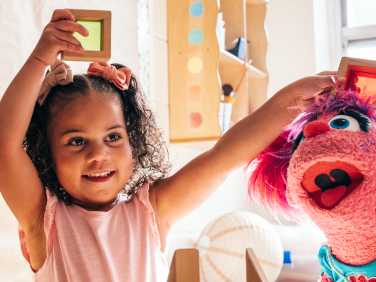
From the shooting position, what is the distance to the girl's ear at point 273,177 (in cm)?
57

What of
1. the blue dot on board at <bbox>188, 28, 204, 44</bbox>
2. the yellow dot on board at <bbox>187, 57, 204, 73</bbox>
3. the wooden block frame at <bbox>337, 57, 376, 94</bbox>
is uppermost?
the blue dot on board at <bbox>188, 28, 204, 44</bbox>

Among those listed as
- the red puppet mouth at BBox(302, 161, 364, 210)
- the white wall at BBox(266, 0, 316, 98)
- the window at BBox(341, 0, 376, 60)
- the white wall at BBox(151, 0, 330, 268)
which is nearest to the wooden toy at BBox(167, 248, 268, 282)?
the red puppet mouth at BBox(302, 161, 364, 210)

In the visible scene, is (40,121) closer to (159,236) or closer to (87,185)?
(87,185)

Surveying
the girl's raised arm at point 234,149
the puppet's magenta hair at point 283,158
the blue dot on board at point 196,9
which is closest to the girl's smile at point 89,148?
the girl's raised arm at point 234,149

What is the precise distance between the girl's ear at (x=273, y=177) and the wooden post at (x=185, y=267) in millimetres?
249

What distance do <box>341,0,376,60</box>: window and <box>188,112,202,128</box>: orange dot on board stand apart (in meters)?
1.21

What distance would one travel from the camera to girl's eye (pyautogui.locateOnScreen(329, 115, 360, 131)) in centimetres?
48

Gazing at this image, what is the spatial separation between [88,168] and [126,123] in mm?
172

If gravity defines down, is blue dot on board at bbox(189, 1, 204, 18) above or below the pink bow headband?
above

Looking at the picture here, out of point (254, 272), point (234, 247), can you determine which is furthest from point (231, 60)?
point (254, 272)

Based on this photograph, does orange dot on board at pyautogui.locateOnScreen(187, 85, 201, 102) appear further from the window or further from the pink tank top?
the window

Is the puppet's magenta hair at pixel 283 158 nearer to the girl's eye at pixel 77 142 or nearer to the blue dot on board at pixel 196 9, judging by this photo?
the girl's eye at pixel 77 142

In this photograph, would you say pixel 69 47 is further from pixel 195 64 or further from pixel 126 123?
pixel 195 64

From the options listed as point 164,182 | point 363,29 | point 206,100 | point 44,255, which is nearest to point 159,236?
point 164,182
